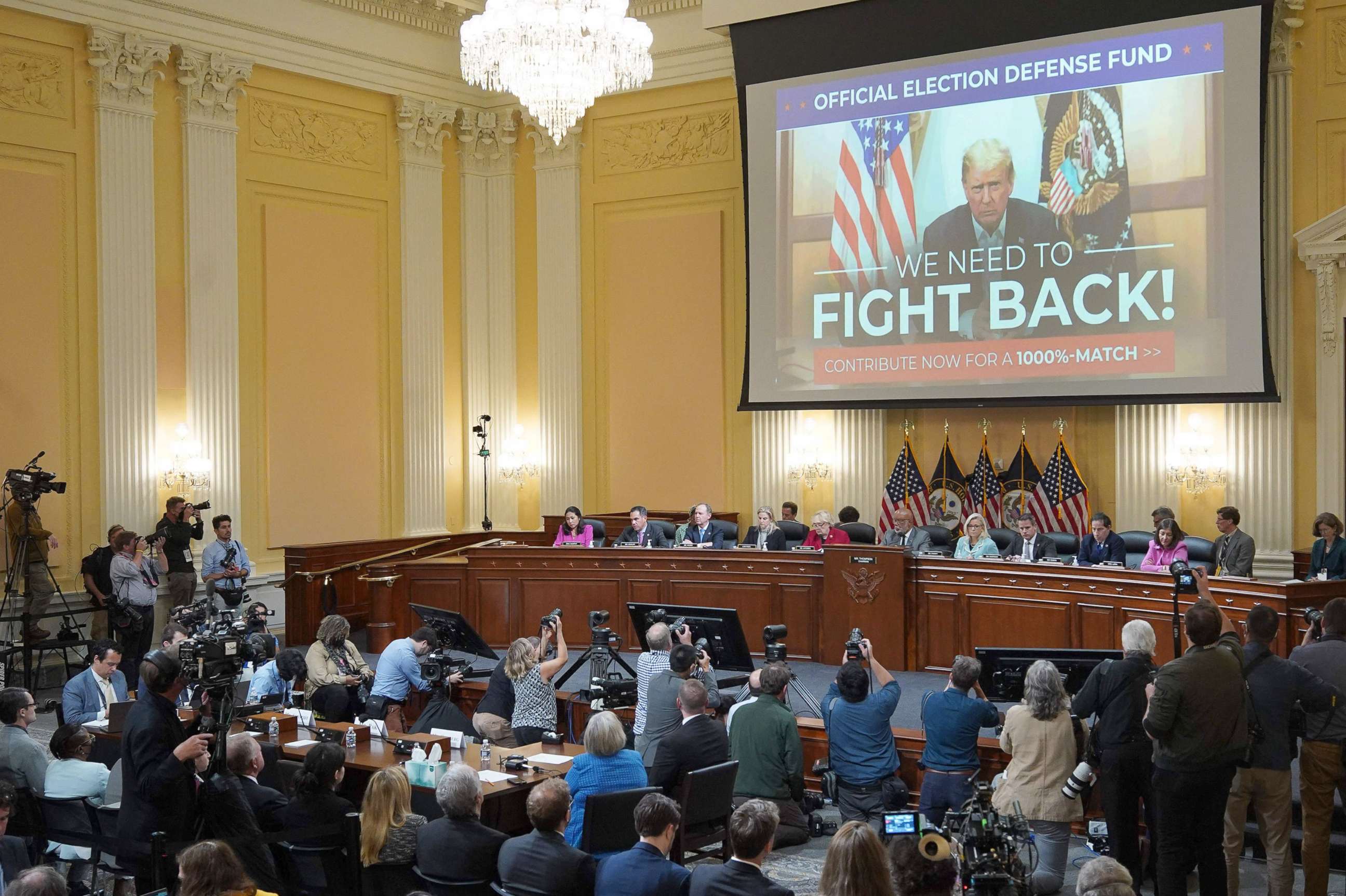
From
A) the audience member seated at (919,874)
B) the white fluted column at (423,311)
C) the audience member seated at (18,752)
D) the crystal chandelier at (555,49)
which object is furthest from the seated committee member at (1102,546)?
the white fluted column at (423,311)

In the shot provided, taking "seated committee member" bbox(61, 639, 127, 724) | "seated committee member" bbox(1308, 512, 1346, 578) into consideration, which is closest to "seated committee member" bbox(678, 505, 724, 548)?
"seated committee member" bbox(1308, 512, 1346, 578)

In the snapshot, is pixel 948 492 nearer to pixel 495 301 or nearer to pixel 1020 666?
pixel 495 301

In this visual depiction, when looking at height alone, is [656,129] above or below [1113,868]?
above

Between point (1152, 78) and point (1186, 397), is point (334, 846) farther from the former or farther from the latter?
point (1152, 78)

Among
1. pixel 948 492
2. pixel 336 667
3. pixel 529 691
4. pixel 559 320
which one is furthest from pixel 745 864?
pixel 559 320

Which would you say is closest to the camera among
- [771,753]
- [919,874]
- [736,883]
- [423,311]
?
[919,874]

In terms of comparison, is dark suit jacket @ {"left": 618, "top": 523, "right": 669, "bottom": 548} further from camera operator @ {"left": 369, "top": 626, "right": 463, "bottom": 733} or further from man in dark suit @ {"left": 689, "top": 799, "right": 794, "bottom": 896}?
man in dark suit @ {"left": 689, "top": 799, "right": 794, "bottom": 896}

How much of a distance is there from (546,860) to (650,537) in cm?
824

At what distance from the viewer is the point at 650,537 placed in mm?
13031

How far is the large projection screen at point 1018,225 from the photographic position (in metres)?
11.5

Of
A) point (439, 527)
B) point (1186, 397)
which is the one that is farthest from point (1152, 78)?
point (439, 527)

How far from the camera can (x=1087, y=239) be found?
1211cm

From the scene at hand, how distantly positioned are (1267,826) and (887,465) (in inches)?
326

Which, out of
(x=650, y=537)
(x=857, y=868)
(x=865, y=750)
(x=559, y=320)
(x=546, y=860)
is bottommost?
(x=865, y=750)
